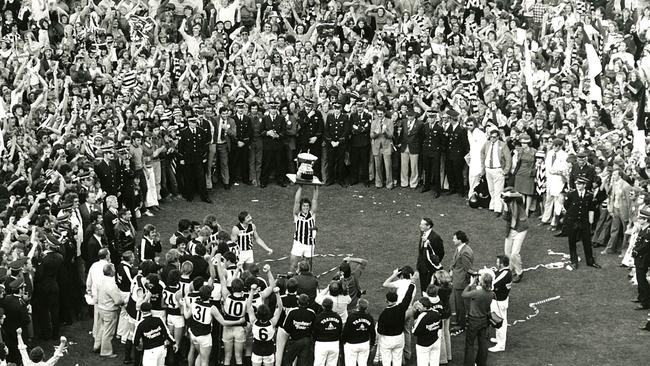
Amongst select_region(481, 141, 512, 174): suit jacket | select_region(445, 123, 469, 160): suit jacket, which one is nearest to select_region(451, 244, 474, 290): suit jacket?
select_region(481, 141, 512, 174): suit jacket

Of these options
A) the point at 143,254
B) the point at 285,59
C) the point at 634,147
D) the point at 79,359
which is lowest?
the point at 79,359

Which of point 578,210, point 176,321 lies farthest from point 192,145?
point 578,210

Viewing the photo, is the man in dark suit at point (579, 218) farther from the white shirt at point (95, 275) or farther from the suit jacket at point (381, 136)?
the white shirt at point (95, 275)

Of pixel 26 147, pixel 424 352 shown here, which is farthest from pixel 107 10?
pixel 424 352

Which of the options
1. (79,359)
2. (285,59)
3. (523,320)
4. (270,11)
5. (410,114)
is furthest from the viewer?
(270,11)

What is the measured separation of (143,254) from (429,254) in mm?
5314

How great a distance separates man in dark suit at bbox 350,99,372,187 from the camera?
30547 mm

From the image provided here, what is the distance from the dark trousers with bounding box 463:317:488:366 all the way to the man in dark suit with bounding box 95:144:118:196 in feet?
31.4

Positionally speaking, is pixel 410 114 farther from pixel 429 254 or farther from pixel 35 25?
pixel 35 25

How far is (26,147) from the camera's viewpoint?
89.5 ft

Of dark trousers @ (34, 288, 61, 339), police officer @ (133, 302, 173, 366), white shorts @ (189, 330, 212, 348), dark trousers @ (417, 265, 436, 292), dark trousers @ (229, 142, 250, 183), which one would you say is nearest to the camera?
police officer @ (133, 302, 173, 366)

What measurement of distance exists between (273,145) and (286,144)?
17.1 inches

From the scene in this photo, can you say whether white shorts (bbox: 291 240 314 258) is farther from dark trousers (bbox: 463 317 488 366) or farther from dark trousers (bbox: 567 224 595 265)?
dark trousers (bbox: 567 224 595 265)

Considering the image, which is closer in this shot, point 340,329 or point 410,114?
point 340,329
